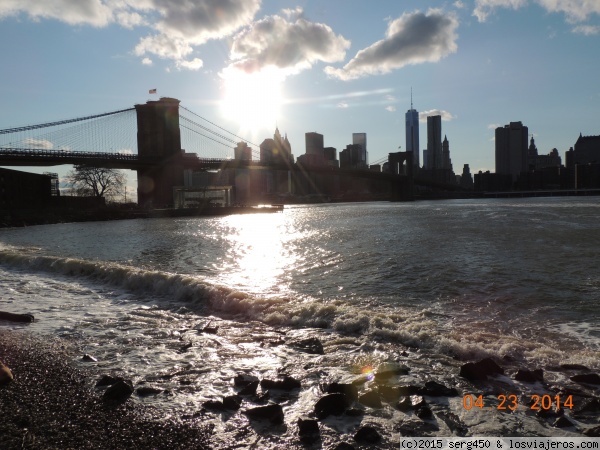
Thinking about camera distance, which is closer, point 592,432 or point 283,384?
point 592,432

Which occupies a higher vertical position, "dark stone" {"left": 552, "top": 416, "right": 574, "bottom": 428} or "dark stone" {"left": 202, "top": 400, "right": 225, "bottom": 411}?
"dark stone" {"left": 202, "top": 400, "right": 225, "bottom": 411}

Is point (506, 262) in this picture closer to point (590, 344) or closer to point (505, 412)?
point (590, 344)

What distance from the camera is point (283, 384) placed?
4.67 m

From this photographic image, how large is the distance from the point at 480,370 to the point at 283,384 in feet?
7.26

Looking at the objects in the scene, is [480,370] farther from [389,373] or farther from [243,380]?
[243,380]

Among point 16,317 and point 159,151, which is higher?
point 159,151

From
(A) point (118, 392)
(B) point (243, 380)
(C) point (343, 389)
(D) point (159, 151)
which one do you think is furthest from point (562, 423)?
(D) point (159, 151)

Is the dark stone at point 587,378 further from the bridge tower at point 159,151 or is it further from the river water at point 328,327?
the bridge tower at point 159,151

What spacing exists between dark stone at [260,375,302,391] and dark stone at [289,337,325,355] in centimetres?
122

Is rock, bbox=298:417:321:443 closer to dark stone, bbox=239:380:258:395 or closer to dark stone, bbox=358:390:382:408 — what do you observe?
dark stone, bbox=358:390:382:408

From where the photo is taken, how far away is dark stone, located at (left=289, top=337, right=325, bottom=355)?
235 inches

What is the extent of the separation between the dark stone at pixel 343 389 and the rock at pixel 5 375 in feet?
11.1

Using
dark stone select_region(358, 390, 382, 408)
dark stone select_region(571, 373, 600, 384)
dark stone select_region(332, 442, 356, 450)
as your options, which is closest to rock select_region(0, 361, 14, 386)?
dark stone select_region(332, 442, 356, 450)

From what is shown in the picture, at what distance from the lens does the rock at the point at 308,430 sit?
11.9 feet
